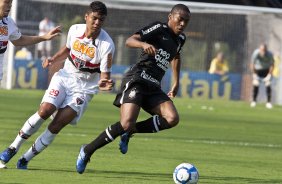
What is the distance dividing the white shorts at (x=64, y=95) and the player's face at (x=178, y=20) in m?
1.42

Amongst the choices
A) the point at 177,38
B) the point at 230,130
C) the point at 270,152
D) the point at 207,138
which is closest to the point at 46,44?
the point at 230,130

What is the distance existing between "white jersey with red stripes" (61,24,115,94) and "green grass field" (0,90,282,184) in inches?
43.5

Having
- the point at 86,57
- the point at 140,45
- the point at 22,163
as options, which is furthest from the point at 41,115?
the point at 140,45

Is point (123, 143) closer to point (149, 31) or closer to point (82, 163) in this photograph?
point (82, 163)

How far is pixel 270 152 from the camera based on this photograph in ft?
52.3

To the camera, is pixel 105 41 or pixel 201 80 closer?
pixel 105 41

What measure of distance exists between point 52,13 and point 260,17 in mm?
7801

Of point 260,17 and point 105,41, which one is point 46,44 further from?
point 105,41

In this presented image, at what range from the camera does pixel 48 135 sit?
11.3 meters

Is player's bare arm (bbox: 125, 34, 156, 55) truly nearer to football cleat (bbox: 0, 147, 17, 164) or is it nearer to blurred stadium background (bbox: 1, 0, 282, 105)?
football cleat (bbox: 0, 147, 17, 164)

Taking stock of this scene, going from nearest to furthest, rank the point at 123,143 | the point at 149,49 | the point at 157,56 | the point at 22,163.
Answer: the point at 149,49 < the point at 22,163 < the point at 157,56 < the point at 123,143

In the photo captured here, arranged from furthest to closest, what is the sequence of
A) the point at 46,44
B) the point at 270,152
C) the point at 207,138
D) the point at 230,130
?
1. the point at 46,44
2. the point at 230,130
3. the point at 207,138
4. the point at 270,152

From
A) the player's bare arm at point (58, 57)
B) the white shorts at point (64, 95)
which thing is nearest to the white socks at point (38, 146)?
the white shorts at point (64, 95)

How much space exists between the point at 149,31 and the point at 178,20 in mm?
393
